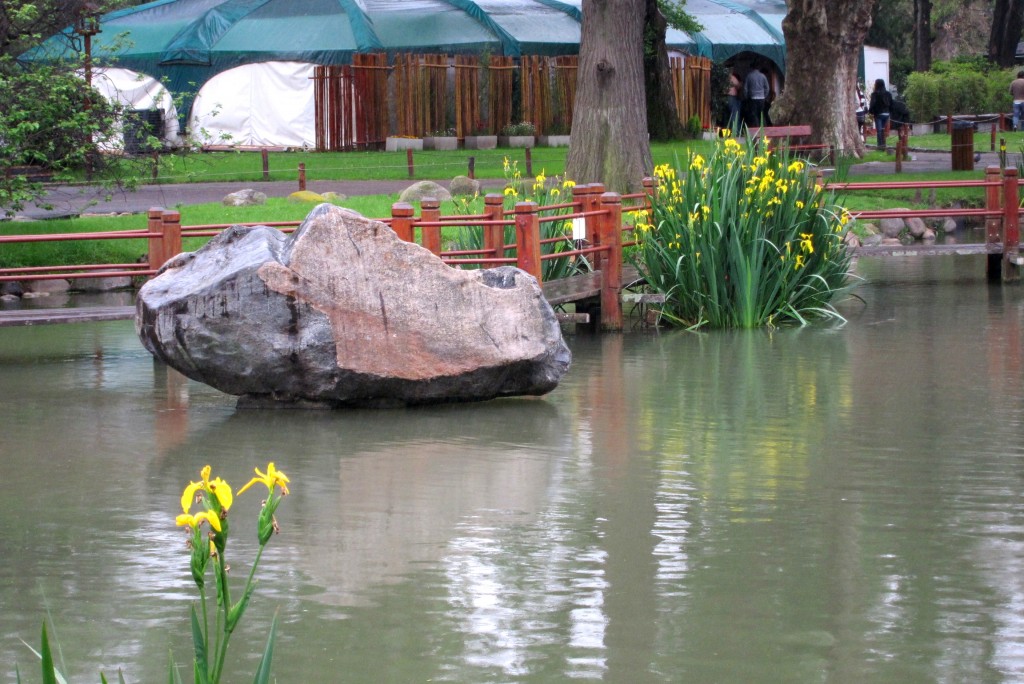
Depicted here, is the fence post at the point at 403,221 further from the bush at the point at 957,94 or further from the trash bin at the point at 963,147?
the bush at the point at 957,94

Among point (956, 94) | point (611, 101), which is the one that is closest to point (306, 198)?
point (611, 101)

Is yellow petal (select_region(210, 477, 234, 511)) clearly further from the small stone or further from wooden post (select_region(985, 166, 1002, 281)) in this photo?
the small stone

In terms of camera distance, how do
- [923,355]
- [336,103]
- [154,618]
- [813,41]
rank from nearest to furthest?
1. [154,618]
2. [923,355]
3. [813,41]
4. [336,103]

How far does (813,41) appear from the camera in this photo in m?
28.8

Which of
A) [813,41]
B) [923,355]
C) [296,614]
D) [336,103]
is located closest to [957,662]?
[296,614]

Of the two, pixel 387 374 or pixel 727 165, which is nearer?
pixel 387 374

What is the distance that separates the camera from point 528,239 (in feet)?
40.1

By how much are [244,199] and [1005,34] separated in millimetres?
37411

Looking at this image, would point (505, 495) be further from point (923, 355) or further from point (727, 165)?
point (727, 165)

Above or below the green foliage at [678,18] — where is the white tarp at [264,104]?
below

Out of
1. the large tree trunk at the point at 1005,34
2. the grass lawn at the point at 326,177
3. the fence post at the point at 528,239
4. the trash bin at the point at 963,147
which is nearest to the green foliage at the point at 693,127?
the grass lawn at the point at 326,177

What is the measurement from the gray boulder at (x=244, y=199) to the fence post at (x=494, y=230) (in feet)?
30.5

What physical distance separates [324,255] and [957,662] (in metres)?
5.37

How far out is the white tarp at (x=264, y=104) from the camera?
36.3 m
